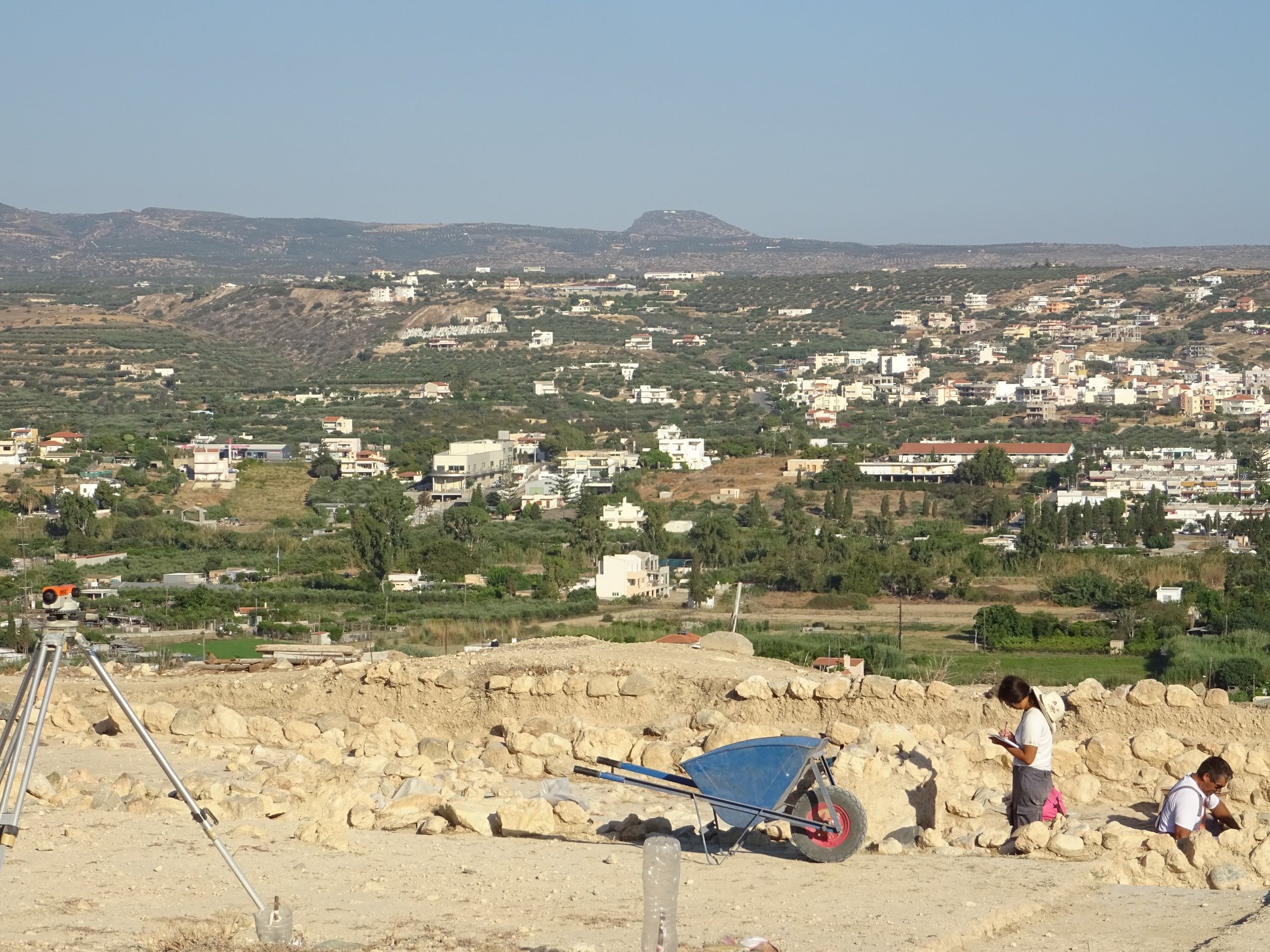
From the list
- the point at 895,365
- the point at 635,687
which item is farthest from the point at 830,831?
the point at 895,365

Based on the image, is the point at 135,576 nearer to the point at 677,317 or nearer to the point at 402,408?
the point at 402,408

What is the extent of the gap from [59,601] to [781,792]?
3.39 m

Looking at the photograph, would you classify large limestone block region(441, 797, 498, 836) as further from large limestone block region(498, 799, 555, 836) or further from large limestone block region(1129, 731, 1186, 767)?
large limestone block region(1129, 731, 1186, 767)

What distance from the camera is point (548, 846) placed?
7.77m

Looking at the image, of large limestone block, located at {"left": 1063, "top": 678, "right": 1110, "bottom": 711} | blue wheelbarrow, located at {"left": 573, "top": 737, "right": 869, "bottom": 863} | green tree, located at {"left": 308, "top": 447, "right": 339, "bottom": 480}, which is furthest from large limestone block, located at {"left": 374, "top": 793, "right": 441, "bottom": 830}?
green tree, located at {"left": 308, "top": 447, "right": 339, "bottom": 480}

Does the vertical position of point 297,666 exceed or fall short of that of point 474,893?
it falls short

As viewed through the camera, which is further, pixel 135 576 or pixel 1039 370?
pixel 1039 370

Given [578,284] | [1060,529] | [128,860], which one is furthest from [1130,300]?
[128,860]

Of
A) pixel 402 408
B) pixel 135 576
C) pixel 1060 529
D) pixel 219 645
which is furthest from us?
pixel 402 408

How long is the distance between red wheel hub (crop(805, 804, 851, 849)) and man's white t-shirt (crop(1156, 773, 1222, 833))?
1511 millimetres

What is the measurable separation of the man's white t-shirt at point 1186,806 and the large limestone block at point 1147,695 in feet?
10.0

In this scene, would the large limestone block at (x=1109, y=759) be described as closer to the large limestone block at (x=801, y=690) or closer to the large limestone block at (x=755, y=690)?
the large limestone block at (x=801, y=690)

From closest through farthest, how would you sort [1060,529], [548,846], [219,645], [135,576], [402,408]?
1. [548,846]
2. [219,645]
3. [135,576]
4. [1060,529]
5. [402,408]

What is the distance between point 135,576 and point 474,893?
31085mm
